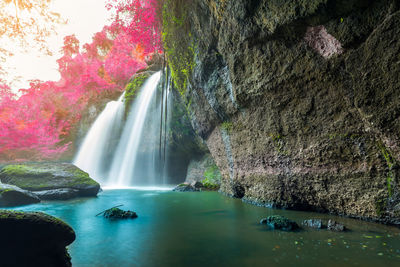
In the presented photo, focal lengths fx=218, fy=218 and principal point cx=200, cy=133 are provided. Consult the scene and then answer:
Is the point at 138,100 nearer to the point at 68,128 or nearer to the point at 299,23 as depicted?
the point at 68,128

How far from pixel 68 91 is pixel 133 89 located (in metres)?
8.75

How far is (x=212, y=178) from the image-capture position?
1119 cm

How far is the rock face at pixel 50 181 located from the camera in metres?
8.08

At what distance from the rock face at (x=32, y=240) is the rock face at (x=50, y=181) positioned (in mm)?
6449

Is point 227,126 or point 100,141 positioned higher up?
point 100,141

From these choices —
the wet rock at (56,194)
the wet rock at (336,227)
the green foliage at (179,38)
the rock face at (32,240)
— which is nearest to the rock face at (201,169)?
the green foliage at (179,38)

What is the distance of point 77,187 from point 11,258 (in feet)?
23.4

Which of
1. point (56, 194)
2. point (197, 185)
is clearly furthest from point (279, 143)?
point (56, 194)

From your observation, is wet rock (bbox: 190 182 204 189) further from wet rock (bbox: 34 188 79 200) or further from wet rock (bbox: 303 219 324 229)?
wet rock (bbox: 303 219 324 229)

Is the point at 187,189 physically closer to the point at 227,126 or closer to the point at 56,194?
the point at 227,126

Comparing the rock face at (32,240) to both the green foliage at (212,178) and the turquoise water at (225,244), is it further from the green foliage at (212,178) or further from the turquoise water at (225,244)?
the green foliage at (212,178)

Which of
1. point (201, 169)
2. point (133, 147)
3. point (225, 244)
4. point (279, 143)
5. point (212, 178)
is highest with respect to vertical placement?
point (133, 147)

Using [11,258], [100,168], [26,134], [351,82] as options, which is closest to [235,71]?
[351,82]

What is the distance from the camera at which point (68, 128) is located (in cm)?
1783
